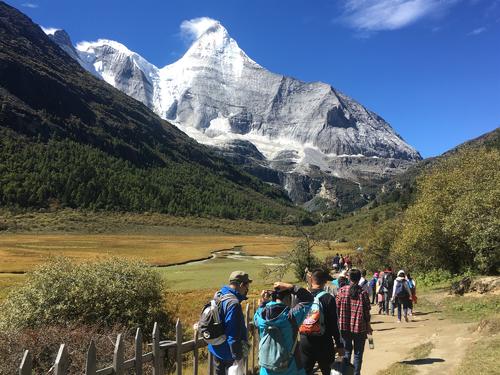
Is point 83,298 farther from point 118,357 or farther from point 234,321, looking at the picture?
point 234,321

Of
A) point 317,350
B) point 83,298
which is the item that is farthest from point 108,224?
point 317,350

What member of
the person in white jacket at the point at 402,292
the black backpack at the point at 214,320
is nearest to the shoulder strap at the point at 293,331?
the black backpack at the point at 214,320

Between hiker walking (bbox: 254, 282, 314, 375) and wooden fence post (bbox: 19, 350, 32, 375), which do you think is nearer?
wooden fence post (bbox: 19, 350, 32, 375)

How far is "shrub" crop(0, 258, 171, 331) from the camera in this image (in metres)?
17.7

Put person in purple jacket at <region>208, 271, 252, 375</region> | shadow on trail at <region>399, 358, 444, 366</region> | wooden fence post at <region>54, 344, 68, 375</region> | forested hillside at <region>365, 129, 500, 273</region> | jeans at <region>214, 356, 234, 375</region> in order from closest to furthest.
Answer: wooden fence post at <region>54, 344, 68, 375</region> < person in purple jacket at <region>208, 271, 252, 375</region> < jeans at <region>214, 356, 234, 375</region> < shadow on trail at <region>399, 358, 444, 366</region> < forested hillside at <region>365, 129, 500, 273</region>

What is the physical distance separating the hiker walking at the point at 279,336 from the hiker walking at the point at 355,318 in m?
3.23

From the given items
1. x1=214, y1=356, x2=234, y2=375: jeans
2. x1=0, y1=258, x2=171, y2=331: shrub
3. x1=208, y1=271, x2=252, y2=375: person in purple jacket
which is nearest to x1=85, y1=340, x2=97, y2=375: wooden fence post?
x1=208, y1=271, x2=252, y2=375: person in purple jacket

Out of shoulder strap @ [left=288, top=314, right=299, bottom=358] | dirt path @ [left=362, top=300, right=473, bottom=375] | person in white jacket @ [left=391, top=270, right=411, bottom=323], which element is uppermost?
shoulder strap @ [left=288, top=314, right=299, bottom=358]

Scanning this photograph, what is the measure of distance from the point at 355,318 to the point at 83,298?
12007 mm

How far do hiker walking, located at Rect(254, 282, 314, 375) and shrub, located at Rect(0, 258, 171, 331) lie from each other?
1199 centimetres

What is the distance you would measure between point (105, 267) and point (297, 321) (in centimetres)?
1420

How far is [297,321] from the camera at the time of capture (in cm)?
757

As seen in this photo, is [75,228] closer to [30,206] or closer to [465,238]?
[30,206]

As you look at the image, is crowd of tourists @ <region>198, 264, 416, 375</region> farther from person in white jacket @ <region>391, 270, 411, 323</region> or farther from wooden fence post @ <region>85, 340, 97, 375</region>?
person in white jacket @ <region>391, 270, 411, 323</region>
